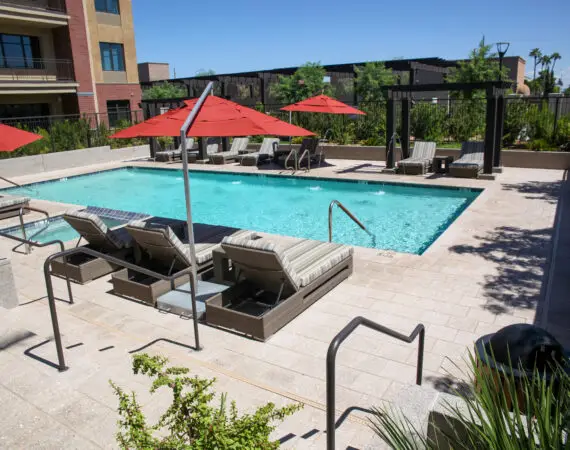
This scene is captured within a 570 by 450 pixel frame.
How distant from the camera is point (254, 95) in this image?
1812 inches

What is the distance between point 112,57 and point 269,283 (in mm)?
29914

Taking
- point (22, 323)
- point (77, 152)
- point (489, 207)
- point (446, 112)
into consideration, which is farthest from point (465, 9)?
point (22, 323)

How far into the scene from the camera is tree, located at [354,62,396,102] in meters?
35.4

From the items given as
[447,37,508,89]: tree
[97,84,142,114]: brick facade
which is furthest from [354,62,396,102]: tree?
[97,84,142,114]: brick facade

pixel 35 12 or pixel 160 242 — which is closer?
pixel 160 242

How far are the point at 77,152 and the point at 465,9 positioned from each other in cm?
2121

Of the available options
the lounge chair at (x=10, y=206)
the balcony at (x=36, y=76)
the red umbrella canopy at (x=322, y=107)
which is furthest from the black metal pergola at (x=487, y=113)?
the balcony at (x=36, y=76)

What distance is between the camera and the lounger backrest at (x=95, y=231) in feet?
22.0

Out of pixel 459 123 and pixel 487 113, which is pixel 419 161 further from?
pixel 459 123

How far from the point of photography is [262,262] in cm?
523

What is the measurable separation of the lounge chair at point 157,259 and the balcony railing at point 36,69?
2328 cm

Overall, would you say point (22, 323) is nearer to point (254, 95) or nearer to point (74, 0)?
point (74, 0)

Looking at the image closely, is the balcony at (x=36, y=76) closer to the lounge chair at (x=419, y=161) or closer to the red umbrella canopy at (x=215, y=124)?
the lounge chair at (x=419, y=161)

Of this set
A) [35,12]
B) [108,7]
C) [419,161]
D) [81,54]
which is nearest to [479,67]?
[419,161]
